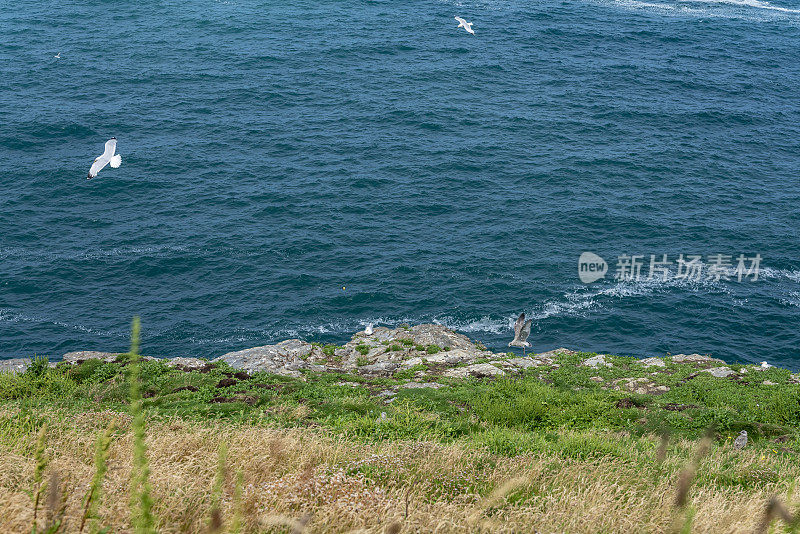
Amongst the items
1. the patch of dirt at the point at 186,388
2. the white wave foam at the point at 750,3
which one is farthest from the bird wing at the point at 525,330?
the white wave foam at the point at 750,3

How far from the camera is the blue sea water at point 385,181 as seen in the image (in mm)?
43688

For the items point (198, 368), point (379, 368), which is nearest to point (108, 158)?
point (198, 368)

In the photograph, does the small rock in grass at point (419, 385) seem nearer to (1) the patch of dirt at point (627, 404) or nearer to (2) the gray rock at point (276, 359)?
(2) the gray rock at point (276, 359)

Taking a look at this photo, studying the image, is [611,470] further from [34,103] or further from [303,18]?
[303,18]

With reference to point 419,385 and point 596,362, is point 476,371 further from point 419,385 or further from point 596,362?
point 596,362

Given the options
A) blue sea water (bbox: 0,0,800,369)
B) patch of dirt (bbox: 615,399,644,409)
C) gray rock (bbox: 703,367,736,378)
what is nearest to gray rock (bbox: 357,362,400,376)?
patch of dirt (bbox: 615,399,644,409)

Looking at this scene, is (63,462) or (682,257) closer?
(63,462)

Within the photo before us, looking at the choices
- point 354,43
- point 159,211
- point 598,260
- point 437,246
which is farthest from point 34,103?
Answer: point 598,260

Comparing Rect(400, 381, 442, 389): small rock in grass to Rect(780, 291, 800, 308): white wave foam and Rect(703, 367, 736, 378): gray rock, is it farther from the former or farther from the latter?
Rect(780, 291, 800, 308): white wave foam

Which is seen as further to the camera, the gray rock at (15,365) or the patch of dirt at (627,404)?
the gray rock at (15,365)

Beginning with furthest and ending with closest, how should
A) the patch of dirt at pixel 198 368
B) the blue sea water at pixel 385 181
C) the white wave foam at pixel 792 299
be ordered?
the white wave foam at pixel 792 299, the blue sea water at pixel 385 181, the patch of dirt at pixel 198 368

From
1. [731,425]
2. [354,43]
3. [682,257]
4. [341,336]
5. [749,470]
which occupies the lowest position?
[341,336]

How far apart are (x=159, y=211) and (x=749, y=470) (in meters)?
49.8

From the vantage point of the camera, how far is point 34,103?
69375 mm
